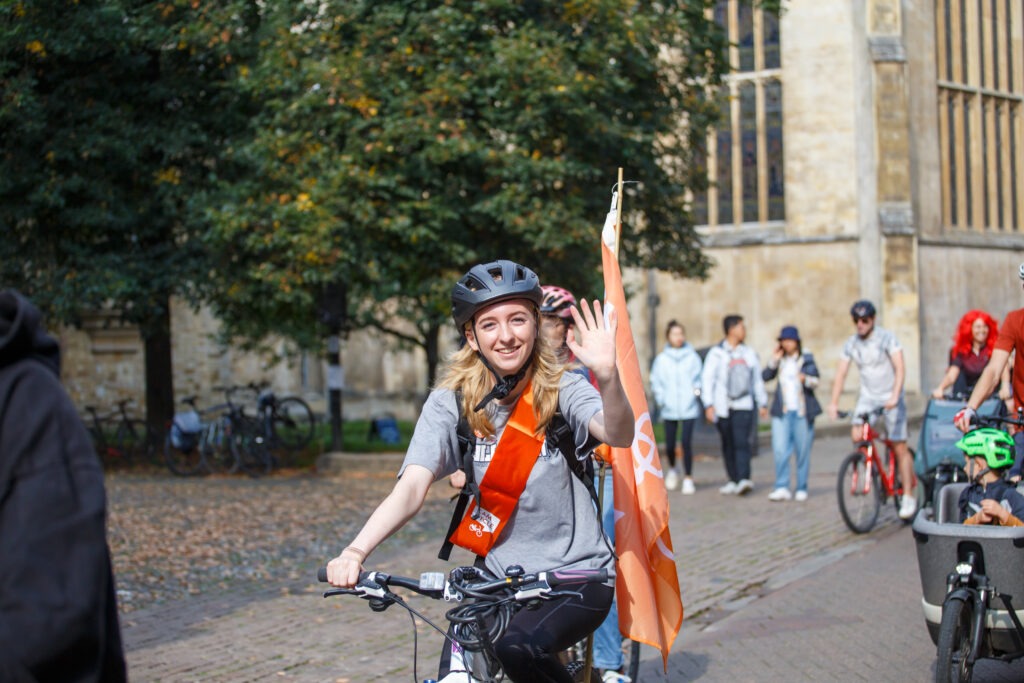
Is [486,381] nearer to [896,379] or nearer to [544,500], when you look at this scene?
[544,500]

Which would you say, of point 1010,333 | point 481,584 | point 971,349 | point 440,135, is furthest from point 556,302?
point 440,135

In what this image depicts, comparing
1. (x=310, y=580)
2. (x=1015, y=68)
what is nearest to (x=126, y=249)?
(x=310, y=580)

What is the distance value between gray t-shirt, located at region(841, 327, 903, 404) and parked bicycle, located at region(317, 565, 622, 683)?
29.9ft

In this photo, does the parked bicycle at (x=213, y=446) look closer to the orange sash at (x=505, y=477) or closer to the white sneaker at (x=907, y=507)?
the white sneaker at (x=907, y=507)

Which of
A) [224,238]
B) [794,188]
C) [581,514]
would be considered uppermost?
[794,188]

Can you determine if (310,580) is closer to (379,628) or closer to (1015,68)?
(379,628)

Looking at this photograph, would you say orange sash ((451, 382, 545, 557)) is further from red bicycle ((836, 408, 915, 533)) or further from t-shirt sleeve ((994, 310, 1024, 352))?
red bicycle ((836, 408, 915, 533))

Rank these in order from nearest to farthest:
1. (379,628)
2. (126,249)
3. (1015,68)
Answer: (379,628)
(126,249)
(1015,68)

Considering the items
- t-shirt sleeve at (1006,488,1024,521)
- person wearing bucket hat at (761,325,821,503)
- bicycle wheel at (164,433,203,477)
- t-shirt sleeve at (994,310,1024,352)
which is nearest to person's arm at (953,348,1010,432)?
t-shirt sleeve at (994,310,1024,352)

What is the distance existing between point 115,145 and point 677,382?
7.84m

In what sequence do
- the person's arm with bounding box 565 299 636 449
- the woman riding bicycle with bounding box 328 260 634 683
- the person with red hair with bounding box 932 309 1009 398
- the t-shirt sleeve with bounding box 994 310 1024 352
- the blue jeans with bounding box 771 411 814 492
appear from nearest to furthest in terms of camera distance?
1. the person's arm with bounding box 565 299 636 449
2. the woman riding bicycle with bounding box 328 260 634 683
3. the t-shirt sleeve with bounding box 994 310 1024 352
4. the person with red hair with bounding box 932 309 1009 398
5. the blue jeans with bounding box 771 411 814 492

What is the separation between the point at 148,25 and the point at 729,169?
55.9ft

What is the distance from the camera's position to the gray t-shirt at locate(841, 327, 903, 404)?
474 inches

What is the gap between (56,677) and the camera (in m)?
2.39
